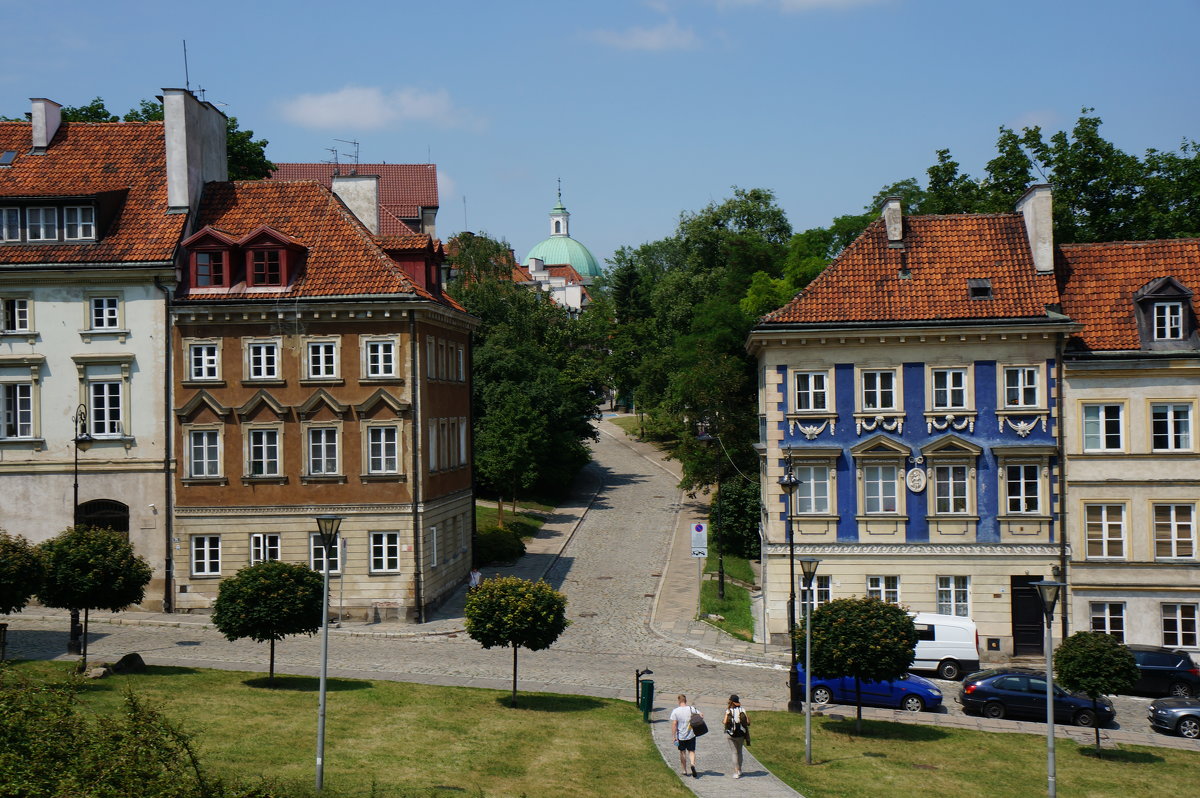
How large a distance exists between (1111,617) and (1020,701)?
8630 millimetres

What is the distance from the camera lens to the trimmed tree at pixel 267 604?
30.0 m

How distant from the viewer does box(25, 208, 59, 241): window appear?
137 feet

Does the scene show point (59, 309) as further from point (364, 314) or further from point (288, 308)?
point (364, 314)

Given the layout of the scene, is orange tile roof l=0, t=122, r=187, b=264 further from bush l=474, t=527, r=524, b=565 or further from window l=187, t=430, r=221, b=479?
bush l=474, t=527, r=524, b=565

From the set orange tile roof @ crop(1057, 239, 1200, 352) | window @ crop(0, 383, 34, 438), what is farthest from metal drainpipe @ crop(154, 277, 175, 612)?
orange tile roof @ crop(1057, 239, 1200, 352)

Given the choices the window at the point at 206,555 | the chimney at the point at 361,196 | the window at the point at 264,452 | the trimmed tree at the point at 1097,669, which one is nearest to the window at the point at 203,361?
the window at the point at 264,452

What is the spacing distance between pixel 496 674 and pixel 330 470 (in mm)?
11401

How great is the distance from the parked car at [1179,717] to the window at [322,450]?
27.8m

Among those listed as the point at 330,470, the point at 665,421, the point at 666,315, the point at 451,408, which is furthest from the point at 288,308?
the point at 666,315

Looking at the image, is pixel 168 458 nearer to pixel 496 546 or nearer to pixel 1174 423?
pixel 496 546

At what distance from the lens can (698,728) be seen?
25094 millimetres

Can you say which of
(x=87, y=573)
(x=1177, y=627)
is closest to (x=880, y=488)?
(x=1177, y=627)

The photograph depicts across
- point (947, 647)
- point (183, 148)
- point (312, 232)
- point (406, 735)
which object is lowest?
point (947, 647)

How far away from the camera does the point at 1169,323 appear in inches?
1545
